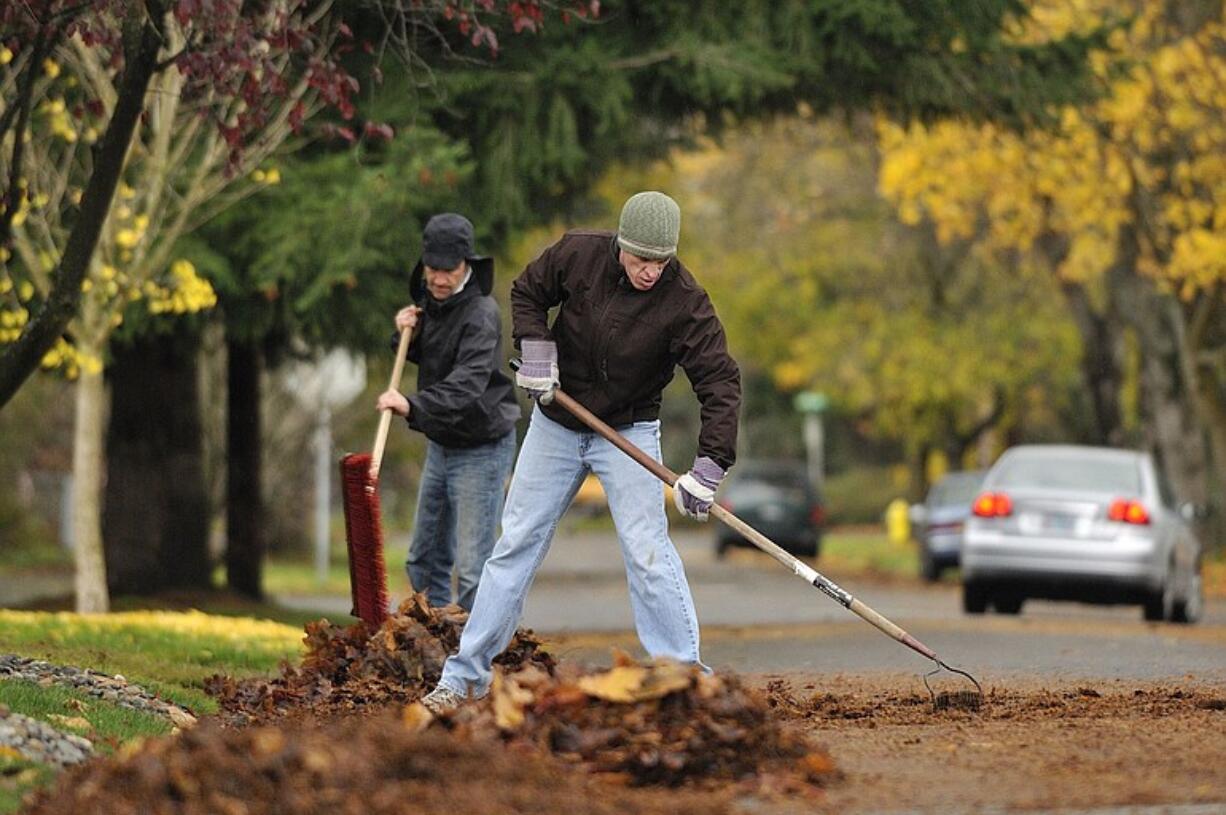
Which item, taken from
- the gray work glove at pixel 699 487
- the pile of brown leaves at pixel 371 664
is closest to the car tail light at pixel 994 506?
the pile of brown leaves at pixel 371 664

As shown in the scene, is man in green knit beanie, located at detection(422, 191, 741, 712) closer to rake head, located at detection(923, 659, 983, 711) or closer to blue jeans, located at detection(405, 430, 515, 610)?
rake head, located at detection(923, 659, 983, 711)

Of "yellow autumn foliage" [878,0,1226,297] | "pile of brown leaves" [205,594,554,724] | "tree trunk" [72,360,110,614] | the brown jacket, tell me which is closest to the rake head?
the brown jacket

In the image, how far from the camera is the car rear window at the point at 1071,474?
19.0 m

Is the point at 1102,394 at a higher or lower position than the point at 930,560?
higher

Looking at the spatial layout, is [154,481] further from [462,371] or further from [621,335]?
[621,335]

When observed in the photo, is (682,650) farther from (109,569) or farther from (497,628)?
(109,569)

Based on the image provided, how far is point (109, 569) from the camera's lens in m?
20.4

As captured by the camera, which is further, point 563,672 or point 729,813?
point 563,672

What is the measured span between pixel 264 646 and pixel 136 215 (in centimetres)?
429

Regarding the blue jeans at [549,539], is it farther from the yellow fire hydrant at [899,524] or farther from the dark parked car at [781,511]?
the yellow fire hydrant at [899,524]

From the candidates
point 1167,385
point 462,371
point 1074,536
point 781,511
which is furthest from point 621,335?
point 781,511

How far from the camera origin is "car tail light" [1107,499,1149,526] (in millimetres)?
18688

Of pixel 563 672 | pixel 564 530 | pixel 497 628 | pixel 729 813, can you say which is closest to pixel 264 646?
pixel 497 628

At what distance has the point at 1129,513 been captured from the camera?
18719mm
